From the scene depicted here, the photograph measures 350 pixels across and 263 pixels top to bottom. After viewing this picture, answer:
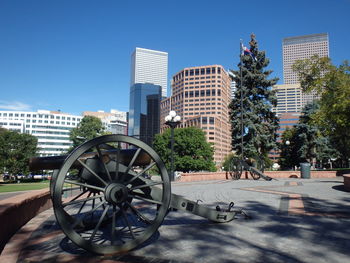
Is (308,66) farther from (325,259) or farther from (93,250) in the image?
(93,250)

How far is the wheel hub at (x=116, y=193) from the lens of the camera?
3.59m

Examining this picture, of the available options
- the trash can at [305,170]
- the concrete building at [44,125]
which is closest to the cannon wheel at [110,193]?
the trash can at [305,170]

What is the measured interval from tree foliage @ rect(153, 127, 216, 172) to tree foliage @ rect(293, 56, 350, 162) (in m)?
27.6

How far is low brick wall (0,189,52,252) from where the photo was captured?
4373mm

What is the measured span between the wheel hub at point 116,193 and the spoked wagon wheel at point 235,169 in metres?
16.6

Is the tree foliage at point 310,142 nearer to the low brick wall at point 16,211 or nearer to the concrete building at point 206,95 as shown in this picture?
the low brick wall at point 16,211

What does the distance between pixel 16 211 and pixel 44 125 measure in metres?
152

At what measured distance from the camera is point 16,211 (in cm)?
504

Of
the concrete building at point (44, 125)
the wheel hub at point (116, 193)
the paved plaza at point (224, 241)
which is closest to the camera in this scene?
the paved plaza at point (224, 241)

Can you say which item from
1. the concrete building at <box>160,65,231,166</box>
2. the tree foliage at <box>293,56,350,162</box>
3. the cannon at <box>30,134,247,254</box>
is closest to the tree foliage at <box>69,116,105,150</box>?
the tree foliage at <box>293,56,350,162</box>

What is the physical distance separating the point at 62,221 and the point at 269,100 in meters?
30.2

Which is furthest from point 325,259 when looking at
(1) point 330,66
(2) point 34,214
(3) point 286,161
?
(3) point 286,161

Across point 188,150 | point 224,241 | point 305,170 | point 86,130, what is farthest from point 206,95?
point 224,241

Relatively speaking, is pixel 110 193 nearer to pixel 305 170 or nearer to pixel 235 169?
pixel 235 169
